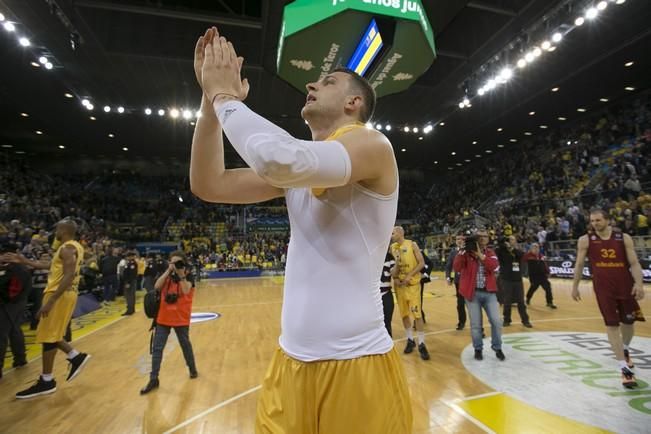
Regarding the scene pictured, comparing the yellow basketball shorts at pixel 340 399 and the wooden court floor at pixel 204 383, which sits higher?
the yellow basketball shorts at pixel 340 399

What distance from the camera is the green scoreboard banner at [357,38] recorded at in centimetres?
486

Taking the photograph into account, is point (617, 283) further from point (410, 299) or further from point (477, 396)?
point (410, 299)

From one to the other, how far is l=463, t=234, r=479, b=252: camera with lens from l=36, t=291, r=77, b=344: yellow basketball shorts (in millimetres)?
5571

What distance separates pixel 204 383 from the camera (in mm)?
4508

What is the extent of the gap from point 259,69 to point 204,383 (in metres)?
9.91

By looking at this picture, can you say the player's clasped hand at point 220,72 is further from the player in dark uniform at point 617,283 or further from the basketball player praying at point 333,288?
the player in dark uniform at point 617,283

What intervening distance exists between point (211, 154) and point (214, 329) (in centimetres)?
729

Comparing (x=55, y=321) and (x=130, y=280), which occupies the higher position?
(x=55, y=321)

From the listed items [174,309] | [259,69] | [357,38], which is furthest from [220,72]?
[259,69]

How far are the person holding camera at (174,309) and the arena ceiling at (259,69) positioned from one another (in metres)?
6.24

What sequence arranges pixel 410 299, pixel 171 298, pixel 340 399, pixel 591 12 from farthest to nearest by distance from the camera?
pixel 591 12 → pixel 410 299 → pixel 171 298 → pixel 340 399

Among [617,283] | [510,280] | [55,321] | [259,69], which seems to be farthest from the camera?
[259,69]

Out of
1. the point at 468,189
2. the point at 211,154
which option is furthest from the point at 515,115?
the point at 211,154

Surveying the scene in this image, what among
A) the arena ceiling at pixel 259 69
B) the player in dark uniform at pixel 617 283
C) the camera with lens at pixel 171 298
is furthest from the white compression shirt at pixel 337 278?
the arena ceiling at pixel 259 69
